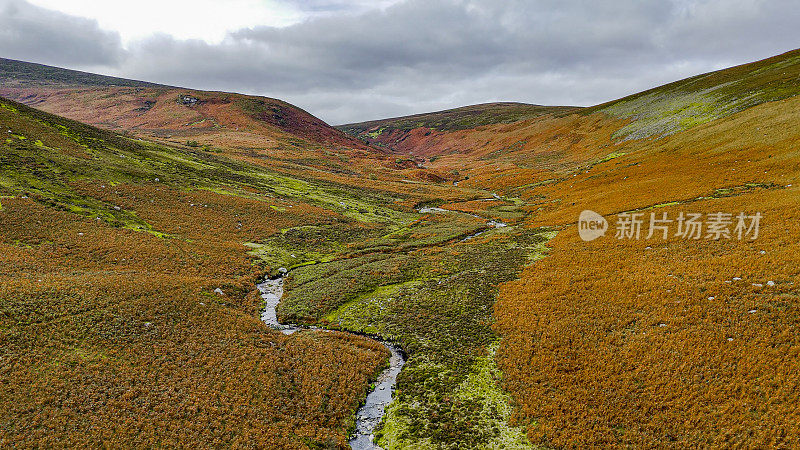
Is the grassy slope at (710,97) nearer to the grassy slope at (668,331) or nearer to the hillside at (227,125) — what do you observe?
the grassy slope at (668,331)

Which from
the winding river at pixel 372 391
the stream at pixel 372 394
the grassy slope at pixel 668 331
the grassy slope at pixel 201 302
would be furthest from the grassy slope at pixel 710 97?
the winding river at pixel 372 391

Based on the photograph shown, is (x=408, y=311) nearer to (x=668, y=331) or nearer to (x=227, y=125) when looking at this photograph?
(x=668, y=331)

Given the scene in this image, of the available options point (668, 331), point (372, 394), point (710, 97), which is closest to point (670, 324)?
point (668, 331)

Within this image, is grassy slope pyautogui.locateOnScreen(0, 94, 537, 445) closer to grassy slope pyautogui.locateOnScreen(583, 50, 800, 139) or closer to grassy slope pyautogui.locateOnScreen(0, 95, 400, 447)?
grassy slope pyautogui.locateOnScreen(0, 95, 400, 447)

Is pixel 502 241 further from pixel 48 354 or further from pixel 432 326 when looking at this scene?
pixel 48 354

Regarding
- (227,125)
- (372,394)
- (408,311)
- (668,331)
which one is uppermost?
(227,125)

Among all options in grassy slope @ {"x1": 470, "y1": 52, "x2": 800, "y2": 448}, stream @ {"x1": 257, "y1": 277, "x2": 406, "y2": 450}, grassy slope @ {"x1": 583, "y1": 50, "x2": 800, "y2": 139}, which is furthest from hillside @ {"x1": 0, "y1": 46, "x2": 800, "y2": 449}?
grassy slope @ {"x1": 583, "y1": 50, "x2": 800, "y2": 139}

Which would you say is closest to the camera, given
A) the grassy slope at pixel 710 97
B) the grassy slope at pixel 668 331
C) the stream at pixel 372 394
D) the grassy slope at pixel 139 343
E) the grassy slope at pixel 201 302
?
the grassy slope at pixel 668 331

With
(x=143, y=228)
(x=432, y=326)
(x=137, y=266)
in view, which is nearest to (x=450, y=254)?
(x=432, y=326)
